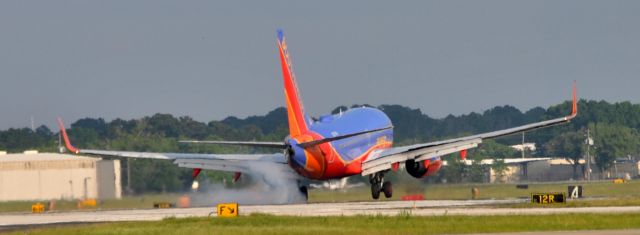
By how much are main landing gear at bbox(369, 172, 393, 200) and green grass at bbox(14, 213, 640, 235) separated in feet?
79.6

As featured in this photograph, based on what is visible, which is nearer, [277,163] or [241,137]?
[277,163]

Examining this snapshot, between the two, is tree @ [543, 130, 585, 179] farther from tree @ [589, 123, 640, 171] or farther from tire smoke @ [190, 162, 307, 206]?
tire smoke @ [190, 162, 307, 206]

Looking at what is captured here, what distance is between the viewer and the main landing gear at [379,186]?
305 ft

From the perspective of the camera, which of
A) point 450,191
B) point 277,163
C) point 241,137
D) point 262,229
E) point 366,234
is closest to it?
point 366,234

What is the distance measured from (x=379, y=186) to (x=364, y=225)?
101 feet

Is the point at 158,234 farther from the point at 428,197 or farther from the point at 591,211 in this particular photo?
the point at 428,197

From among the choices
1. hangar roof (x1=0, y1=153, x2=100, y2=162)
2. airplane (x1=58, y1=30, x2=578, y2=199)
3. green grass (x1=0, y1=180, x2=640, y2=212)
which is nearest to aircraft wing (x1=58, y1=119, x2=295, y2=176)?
airplane (x1=58, y1=30, x2=578, y2=199)

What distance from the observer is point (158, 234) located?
197ft

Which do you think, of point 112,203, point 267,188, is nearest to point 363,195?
point 267,188

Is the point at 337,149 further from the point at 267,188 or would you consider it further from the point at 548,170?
the point at 548,170

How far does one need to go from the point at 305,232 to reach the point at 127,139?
6908cm

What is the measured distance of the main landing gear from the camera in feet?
305

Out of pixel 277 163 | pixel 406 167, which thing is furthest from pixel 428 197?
pixel 277 163


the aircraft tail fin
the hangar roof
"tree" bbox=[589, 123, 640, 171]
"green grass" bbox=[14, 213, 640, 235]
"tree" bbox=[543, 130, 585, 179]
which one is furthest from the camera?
"tree" bbox=[543, 130, 585, 179]
